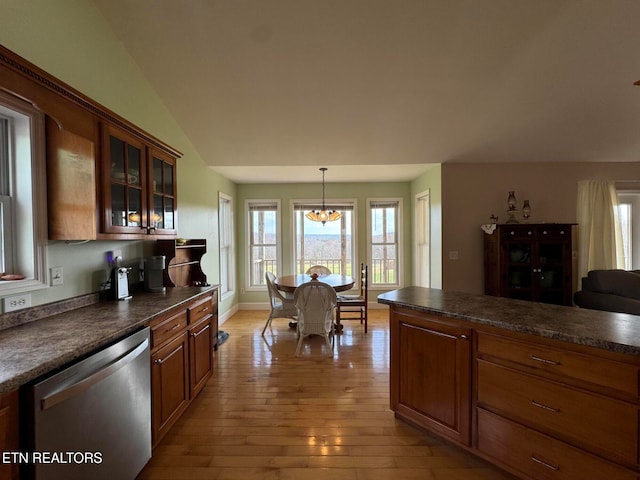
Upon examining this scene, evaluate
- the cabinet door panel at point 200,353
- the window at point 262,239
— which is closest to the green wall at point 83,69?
the cabinet door panel at point 200,353

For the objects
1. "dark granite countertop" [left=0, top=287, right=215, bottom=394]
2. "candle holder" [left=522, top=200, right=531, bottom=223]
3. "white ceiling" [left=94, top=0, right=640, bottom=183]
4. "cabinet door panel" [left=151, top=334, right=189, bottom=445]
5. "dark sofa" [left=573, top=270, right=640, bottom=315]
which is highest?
"white ceiling" [left=94, top=0, right=640, bottom=183]

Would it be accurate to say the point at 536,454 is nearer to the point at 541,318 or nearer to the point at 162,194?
the point at 541,318

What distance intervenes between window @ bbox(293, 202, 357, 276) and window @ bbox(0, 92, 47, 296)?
4059 mm

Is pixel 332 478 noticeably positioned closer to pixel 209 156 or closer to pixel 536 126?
pixel 209 156

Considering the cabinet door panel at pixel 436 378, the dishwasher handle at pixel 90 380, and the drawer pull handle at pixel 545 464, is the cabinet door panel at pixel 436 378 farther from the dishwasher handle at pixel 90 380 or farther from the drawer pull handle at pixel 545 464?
the dishwasher handle at pixel 90 380

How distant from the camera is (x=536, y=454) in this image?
147 cm

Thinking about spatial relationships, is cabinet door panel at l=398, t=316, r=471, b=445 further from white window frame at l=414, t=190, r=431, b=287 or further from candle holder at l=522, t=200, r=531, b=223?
candle holder at l=522, t=200, r=531, b=223

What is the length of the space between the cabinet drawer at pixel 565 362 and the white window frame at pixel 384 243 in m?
3.92

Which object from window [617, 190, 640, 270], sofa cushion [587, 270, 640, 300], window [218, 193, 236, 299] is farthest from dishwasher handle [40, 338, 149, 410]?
window [617, 190, 640, 270]

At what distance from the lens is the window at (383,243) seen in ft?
18.2

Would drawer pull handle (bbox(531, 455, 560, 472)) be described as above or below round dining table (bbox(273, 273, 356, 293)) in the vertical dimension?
below

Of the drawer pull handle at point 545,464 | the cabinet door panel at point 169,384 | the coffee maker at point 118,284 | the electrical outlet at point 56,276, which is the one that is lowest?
the drawer pull handle at point 545,464

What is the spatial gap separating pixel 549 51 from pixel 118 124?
3348mm

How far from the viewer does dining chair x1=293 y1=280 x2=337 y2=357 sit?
10.6 feet
